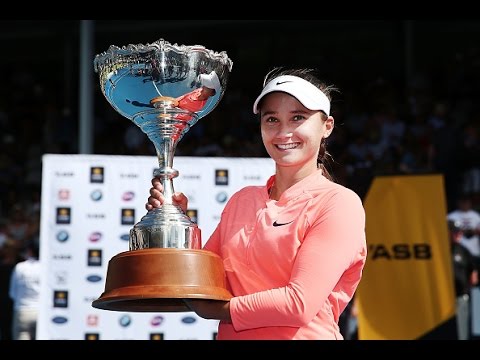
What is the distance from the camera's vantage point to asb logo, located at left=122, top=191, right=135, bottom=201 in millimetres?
7090

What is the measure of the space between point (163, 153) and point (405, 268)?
5.69 meters

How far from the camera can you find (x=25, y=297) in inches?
418

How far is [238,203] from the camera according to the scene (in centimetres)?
299

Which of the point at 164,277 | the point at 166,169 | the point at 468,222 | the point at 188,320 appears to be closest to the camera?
the point at 164,277

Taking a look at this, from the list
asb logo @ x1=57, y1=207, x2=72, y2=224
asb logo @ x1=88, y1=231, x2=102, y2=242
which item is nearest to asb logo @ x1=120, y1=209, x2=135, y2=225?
asb logo @ x1=88, y1=231, x2=102, y2=242

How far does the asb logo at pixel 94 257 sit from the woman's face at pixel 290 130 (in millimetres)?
4361

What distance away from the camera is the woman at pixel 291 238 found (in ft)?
8.81

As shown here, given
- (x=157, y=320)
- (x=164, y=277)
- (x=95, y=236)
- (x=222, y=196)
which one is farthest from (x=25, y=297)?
(x=164, y=277)

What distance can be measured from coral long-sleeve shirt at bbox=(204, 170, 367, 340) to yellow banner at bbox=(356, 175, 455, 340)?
5.88 m

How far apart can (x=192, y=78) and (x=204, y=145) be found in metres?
10.5

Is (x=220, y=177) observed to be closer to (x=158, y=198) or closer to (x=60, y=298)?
(x=60, y=298)

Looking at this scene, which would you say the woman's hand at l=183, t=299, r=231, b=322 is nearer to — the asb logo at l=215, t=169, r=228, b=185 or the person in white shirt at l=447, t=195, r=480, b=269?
the asb logo at l=215, t=169, r=228, b=185

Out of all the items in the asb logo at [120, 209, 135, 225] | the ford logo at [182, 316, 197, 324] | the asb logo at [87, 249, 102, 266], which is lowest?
the ford logo at [182, 316, 197, 324]
